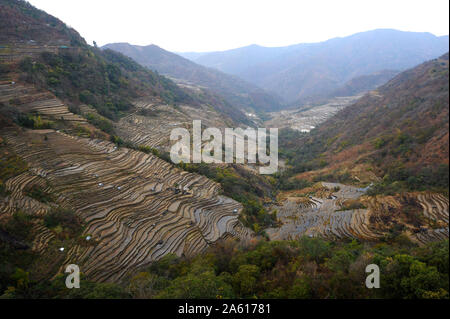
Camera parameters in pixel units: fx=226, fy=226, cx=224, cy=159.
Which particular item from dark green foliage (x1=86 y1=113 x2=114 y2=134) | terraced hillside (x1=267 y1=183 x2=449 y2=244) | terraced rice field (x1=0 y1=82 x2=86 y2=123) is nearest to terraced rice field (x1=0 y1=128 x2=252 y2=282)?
dark green foliage (x1=86 y1=113 x2=114 y2=134)

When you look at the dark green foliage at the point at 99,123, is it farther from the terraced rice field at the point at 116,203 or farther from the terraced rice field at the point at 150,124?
the terraced rice field at the point at 116,203

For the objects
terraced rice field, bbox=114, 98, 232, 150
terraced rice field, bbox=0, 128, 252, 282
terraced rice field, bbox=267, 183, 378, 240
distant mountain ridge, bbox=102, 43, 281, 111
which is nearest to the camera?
terraced rice field, bbox=0, 128, 252, 282

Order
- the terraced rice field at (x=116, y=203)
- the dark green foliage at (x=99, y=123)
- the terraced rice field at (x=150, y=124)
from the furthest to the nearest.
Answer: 1. the terraced rice field at (x=150, y=124)
2. the dark green foliage at (x=99, y=123)
3. the terraced rice field at (x=116, y=203)

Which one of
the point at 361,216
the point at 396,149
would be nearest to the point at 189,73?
the point at 396,149

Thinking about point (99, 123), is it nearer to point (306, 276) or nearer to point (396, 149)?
point (306, 276)

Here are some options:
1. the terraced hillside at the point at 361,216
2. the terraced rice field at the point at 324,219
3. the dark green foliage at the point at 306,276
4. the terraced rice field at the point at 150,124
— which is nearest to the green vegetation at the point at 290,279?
the dark green foliage at the point at 306,276

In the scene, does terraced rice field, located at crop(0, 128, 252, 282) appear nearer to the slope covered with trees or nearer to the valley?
the valley

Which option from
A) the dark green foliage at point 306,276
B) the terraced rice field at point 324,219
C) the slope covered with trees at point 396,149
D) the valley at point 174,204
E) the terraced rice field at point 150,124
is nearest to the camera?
the dark green foliage at point 306,276
